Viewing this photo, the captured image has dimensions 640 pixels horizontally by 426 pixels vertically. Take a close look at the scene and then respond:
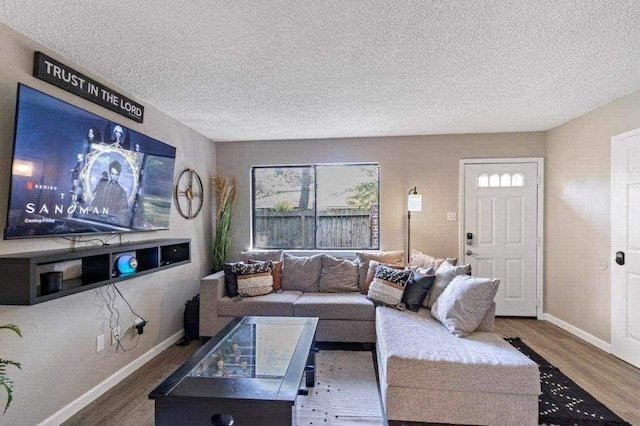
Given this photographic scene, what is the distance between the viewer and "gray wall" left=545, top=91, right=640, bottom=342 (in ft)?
10.2

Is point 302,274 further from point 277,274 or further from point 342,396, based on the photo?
point 342,396

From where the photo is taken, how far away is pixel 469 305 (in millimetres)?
2418

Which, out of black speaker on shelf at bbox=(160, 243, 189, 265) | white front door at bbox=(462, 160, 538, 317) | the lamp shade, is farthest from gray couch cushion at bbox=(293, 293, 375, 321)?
white front door at bbox=(462, 160, 538, 317)

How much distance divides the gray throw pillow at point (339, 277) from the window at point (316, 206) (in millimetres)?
700

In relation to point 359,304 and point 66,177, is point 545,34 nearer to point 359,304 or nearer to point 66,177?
point 359,304

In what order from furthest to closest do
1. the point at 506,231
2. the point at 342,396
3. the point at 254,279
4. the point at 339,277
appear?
the point at 506,231, the point at 339,277, the point at 254,279, the point at 342,396

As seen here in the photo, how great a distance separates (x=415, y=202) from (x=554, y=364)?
2.10 metres

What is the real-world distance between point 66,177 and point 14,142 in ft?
1.11

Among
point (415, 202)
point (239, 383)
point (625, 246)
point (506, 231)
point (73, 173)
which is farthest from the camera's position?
point (506, 231)

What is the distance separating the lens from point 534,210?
13.4 feet

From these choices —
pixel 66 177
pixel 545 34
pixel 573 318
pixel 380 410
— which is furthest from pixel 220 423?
pixel 573 318

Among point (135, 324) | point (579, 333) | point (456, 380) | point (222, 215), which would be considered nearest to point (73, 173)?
point (135, 324)

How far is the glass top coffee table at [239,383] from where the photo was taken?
1.44 meters

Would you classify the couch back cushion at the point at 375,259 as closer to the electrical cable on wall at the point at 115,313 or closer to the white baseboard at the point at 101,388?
the white baseboard at the point at 101,388
